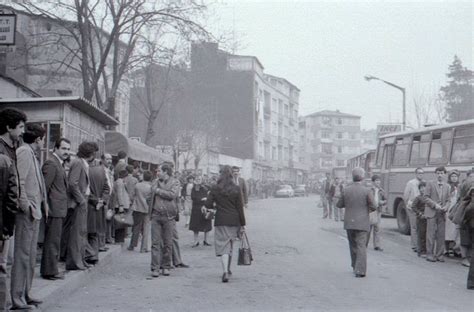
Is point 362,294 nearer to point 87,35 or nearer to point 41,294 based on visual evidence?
point 41,294

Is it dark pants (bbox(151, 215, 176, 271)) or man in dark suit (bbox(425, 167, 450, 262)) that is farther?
man in dark suit (bbox(425, 167, 450, 262))

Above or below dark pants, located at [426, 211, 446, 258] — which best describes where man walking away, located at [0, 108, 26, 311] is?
above

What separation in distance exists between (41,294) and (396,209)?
573 inches

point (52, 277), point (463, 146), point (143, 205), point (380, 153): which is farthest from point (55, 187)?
point (380, 153)

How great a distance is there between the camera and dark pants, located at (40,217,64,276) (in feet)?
26.5

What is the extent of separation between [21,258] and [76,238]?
2.57 m

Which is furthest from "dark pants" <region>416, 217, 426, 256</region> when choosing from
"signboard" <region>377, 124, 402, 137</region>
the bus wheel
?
"signboard" <region>377, 124, 402, 137</region>

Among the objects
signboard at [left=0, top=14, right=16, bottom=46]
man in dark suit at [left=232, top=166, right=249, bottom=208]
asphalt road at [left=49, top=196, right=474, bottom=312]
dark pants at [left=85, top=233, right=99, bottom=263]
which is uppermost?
signboard at [left=0, top=14, right=16, bottom=46]

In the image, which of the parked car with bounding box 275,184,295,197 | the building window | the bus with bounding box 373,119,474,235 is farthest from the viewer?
the building window

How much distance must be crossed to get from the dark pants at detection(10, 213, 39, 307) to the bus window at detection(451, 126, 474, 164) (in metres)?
12.8

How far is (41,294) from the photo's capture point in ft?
23.3

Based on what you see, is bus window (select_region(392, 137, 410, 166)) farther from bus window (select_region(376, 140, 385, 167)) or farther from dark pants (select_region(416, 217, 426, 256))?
dark pants (select_region(416, 217, 426, 256))

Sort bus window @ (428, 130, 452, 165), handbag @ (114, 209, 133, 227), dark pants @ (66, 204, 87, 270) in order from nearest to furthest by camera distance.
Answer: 1. dark pants @ (66, 204, 87, 270)
2. handbag @ (114, 209, 133, 227)
3. bus window @ (428, 130, 452, 165)

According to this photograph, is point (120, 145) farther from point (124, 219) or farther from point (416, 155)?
point (416, 155)
